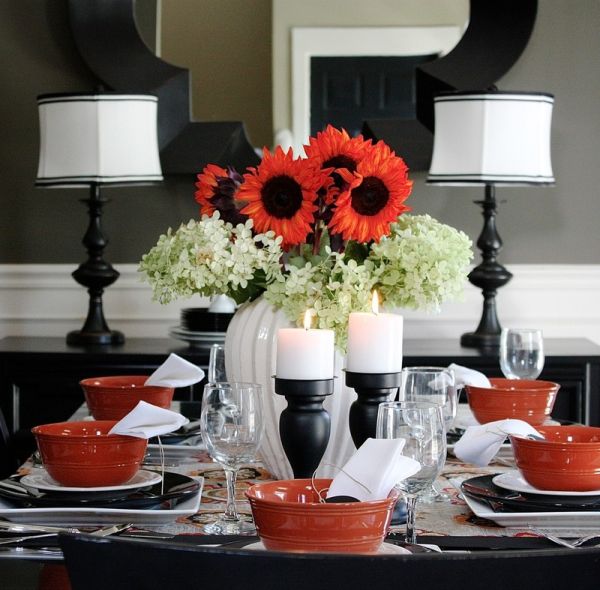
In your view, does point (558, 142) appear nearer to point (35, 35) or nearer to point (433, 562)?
point (35, 35)

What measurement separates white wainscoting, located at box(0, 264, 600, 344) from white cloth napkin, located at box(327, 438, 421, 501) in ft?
7.40

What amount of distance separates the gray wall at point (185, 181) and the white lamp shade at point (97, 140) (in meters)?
0.39

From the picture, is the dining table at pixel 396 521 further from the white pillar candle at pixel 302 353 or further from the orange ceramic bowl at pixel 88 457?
the white pillar candle at pixel 302 353

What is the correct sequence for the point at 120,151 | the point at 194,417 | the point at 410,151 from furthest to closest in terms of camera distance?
the point at 410,151, the point at 120,151, the point at 194,417

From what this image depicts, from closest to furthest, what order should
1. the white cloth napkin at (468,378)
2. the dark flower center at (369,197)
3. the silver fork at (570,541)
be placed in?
the silver fork at (570,541)
the dark flower center at (369,197)
the white cloth napkin at (468,378)

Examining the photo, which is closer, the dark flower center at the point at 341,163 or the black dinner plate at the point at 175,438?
the dark flower center at the point at 341,163

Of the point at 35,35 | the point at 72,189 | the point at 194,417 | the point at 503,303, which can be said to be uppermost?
the point at 35,35

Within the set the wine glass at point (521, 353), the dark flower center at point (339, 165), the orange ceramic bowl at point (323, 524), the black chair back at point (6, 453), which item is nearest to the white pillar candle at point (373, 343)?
the dark flower center at point (339, 165)

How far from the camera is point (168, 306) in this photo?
11.1ft

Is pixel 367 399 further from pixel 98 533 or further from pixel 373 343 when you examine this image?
pixel 98 533

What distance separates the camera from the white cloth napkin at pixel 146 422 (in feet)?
4.66

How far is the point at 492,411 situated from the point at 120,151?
1498 mm

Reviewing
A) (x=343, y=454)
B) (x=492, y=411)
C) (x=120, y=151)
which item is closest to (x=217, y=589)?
(x=343, y=454)

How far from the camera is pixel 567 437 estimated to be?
154 centimetres
